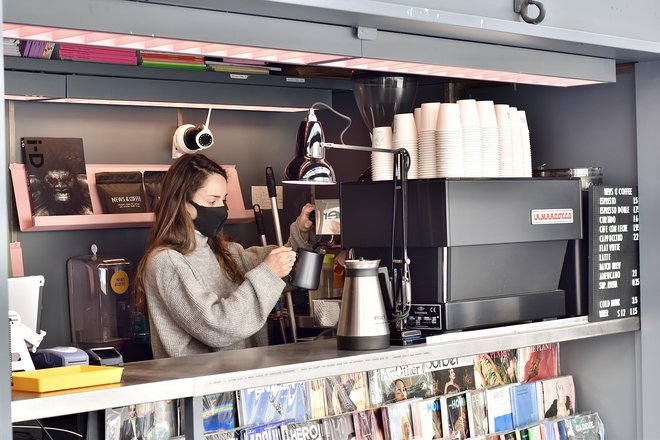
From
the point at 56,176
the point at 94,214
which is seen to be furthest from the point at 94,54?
the point at 94,214

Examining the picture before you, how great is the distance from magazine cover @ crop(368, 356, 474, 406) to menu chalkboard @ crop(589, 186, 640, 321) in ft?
1.58

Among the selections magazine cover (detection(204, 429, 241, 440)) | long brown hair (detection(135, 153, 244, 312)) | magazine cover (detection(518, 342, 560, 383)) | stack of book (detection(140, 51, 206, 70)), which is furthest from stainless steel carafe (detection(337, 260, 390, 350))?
stack of book (detection(140, 51, 206, 70))

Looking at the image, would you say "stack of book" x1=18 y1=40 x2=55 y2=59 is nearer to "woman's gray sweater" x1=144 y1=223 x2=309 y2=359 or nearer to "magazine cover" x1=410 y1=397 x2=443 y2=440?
"woman's gray sweater" x1=144 y1=223 x2=309 y2=359

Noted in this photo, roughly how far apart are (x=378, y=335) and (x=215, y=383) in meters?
0.55

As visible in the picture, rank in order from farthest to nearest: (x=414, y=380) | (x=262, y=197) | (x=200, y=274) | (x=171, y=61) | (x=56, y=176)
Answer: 1. (x=262, y=197)
2. (x=56, y=176)
3. (x=171, y=61)
4. (x=200, y=274)
5. (x=414, y=380)

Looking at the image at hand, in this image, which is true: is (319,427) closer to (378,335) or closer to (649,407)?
(378,335)

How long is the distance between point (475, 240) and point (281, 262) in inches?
27.6

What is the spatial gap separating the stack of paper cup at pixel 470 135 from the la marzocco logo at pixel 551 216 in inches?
11.1

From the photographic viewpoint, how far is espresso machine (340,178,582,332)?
9.83 ft

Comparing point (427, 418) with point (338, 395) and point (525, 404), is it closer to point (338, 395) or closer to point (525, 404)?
point (338, 395)

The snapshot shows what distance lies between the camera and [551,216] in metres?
3.28

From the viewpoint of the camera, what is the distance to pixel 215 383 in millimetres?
2436

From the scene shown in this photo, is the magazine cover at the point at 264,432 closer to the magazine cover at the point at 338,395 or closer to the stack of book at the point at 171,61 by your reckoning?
the magazine cover at the point at 338,395

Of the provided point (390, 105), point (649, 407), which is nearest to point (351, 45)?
point (390, 105)
